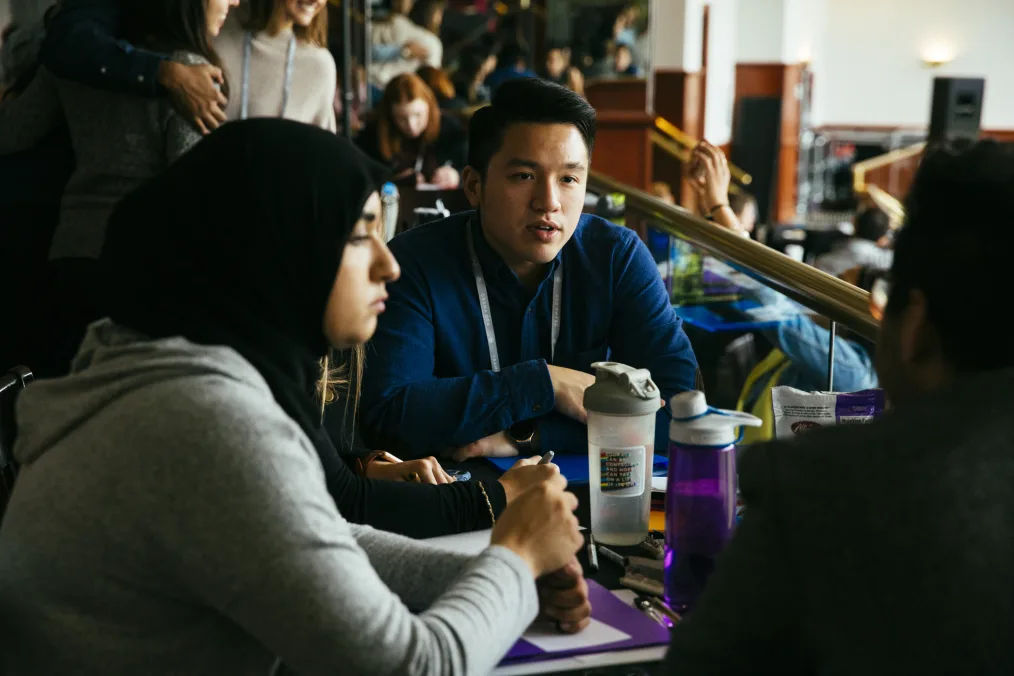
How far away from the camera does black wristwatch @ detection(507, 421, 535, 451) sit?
1903 millimetres

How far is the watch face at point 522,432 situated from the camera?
6.27 ft

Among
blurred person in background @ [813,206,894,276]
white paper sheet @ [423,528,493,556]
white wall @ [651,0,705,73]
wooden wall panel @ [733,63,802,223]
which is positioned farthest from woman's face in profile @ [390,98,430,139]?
wooden wall panel @ [733,63,802,223]

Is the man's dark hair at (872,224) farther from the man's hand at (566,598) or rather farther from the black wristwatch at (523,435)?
the man's hand at (566,598)

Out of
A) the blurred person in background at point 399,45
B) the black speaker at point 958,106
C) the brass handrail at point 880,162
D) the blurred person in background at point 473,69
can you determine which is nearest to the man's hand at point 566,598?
the blurred person in background at point 399,45

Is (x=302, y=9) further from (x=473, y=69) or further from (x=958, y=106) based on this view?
(x=958, y=106)

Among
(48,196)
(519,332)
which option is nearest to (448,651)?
(519,332)

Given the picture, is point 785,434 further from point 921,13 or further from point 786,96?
point 921,13

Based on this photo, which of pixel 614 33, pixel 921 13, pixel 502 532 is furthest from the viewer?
pixel 921 13

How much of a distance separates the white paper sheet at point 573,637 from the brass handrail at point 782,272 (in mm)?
730

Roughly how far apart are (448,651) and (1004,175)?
665 mm

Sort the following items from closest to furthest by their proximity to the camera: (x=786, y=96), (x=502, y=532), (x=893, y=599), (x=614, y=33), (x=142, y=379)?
(x=893, y=599)
(x=142, y=379)
(x=502, y=532)
(x=614, y=33)
(x=786, y=96)

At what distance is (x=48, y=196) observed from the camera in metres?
2.66

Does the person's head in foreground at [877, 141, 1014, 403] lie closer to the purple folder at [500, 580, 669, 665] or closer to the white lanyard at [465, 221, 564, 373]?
the purple folder at [500, 580, 669, 665]

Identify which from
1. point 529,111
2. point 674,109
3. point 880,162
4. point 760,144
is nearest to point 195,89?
point 529,111
